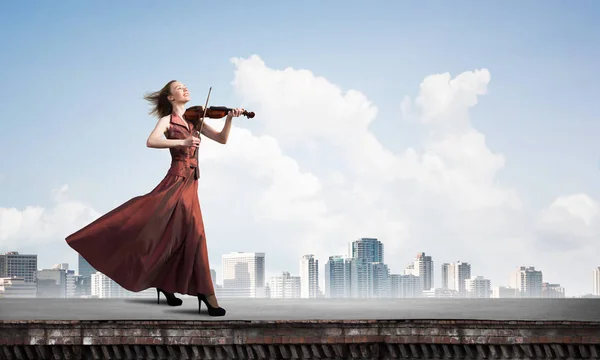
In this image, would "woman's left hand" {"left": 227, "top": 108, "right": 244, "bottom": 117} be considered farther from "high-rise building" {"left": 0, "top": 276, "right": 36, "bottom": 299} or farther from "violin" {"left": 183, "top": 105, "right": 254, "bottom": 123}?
"high-rise building" {"left": 0, "top": 276, "right": 36, "bottom": 299}

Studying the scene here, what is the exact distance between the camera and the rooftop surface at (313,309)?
13.1m

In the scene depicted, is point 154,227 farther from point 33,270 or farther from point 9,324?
point 33,270

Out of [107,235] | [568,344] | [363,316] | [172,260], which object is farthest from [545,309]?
[107,235]

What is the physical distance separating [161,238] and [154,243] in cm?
12

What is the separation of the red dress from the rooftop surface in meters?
0.48

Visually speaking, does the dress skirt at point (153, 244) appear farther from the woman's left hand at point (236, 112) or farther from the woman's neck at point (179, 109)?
the woman's left hand at point (236, 112)

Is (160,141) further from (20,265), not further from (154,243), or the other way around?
(20,265)

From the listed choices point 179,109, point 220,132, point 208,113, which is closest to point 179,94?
point 179,109

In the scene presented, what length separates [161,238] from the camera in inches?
539

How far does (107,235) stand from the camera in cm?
1380

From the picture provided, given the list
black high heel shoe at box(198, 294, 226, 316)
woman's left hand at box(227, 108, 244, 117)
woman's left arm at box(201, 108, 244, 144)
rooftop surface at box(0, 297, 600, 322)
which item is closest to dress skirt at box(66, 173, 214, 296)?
black high heel shoe at box(198, 294, 226, 316)

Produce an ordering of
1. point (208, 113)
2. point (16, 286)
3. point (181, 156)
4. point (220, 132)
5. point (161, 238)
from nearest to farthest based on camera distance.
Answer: point (161, 238) < point (181, 156) < point (208, 113) < point (220, 132) < point (16, 286)

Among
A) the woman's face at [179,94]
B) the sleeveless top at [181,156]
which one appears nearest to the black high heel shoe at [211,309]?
the sleeveless top at [181,156]

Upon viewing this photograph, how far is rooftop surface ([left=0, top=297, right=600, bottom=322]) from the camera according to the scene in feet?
42.8
